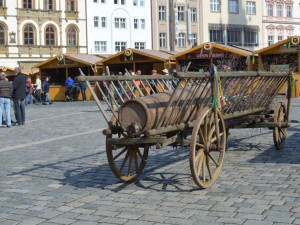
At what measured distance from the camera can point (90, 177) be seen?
311 inches

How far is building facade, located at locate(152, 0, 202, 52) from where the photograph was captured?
6238cm

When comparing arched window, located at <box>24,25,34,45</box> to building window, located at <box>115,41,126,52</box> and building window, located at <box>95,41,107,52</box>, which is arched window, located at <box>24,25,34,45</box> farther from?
building window, located at <box>115,41,126,52</box>

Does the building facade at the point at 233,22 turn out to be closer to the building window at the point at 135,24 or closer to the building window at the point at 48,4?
the building window at the point at 135,24

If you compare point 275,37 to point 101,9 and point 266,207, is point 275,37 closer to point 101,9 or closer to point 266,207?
point 101,9

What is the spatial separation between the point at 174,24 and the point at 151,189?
5688 cm

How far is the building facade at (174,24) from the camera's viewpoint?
6238cm

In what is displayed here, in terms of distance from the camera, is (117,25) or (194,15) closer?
(117,25)

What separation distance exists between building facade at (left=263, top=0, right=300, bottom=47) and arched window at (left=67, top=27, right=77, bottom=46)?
24.0 m

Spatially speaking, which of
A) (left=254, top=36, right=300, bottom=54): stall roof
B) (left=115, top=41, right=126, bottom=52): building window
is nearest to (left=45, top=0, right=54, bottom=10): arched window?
(left=115, top=41, right=126, bottom=52): building window

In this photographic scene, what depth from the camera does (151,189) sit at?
6938 millimetres

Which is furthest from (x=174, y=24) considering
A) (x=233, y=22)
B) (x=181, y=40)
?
(x=233, y=22)

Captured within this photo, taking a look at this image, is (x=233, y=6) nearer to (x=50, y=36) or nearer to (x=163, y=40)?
(x=163, y=40)

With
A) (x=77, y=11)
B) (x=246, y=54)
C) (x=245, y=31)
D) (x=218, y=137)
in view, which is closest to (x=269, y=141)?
(x=218, y=137)

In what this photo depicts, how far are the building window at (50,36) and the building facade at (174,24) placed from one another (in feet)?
38.2
